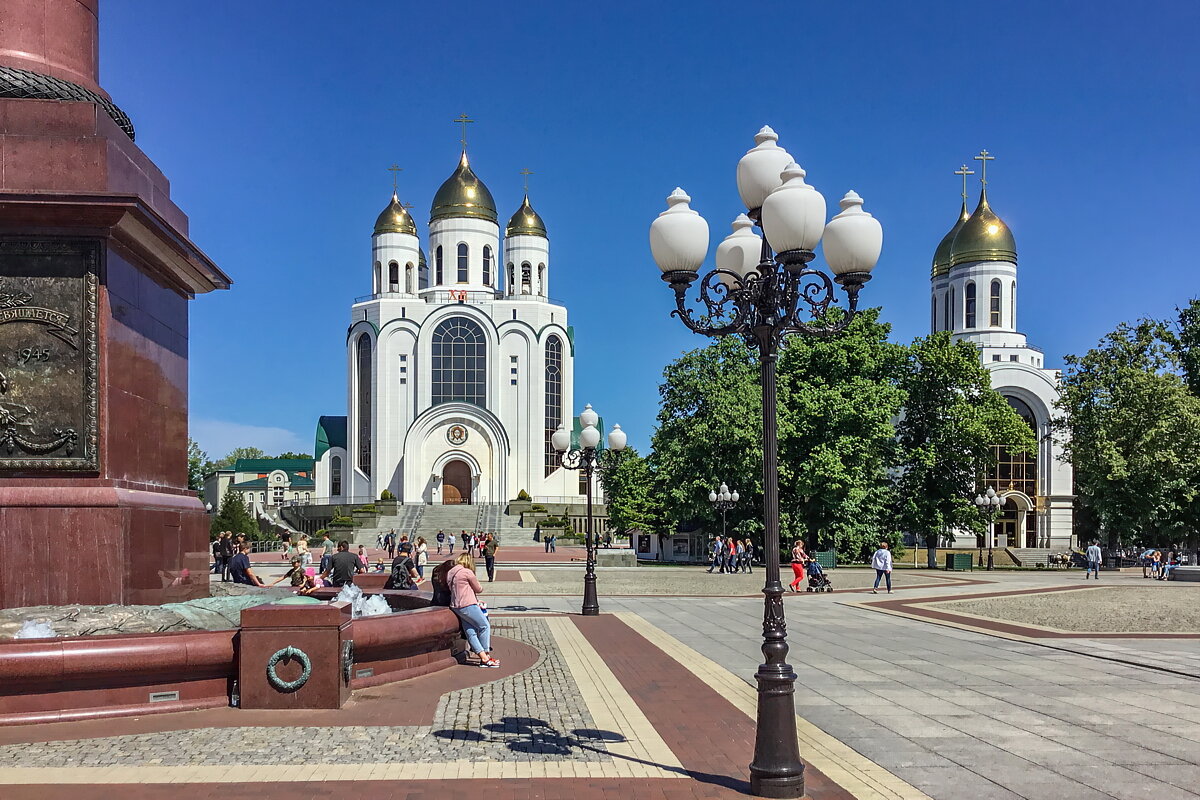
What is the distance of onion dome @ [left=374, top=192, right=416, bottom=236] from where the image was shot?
78.9 m

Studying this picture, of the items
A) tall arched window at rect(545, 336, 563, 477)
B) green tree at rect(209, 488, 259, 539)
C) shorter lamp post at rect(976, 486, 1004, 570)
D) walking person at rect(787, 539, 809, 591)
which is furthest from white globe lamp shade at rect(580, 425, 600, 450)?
tall arched window at rect(545, 336, 563, 477)

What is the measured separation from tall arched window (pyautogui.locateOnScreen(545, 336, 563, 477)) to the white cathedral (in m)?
0.07

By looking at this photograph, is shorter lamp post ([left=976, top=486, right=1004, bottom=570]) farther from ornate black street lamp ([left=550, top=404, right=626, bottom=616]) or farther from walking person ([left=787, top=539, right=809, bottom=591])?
ornate black street lamp ([left=550, top=404, right=626, bottom=616])

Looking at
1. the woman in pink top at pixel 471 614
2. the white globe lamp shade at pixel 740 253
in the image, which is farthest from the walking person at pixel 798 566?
the white globe lamp shade at pixel 740 253

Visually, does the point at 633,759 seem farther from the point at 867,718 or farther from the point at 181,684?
the point at 181,684

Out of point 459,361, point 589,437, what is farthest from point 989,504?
point 459,361

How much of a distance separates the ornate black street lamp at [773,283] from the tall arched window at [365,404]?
222 feet

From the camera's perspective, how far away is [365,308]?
75.4 metres

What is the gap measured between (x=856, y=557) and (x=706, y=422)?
856 cm

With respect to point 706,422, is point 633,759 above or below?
below

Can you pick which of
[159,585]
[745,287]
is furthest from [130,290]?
[745,287]

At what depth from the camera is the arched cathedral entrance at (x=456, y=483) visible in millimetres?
74125

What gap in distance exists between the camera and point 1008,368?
6925 centimetres

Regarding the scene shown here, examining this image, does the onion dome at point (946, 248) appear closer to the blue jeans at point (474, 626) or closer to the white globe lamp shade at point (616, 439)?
the white globe lamp shade at point (616, 439)
